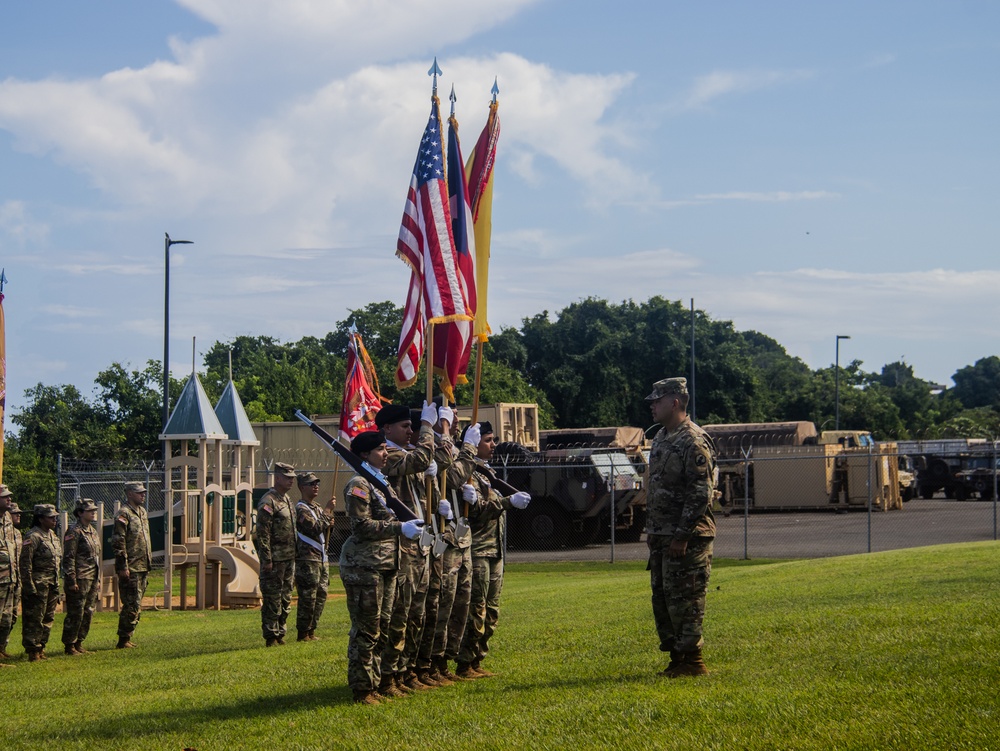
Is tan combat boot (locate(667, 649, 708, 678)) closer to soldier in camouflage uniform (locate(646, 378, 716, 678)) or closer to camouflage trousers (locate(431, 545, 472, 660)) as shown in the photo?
soldier in camouflage uniform (locate(646, 378, 716, 678))

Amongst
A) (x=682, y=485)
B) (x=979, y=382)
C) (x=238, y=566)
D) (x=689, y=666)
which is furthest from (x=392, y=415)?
(x=979, y=382)

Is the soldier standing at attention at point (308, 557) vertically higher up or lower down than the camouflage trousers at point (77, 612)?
higher up

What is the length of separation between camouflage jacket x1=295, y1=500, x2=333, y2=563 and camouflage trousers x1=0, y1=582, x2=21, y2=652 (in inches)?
128

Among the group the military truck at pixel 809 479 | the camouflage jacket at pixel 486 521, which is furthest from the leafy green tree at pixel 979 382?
the camouflage jacket at pixel 486 521

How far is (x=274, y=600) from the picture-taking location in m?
13.2

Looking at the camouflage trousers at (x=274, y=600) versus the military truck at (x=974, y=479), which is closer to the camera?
the camouflage trousers at (x=274, y=600)

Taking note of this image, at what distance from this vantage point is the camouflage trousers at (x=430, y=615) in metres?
8.68

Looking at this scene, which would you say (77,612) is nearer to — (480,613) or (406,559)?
(480,613)

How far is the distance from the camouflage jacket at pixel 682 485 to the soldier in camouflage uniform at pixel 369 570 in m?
1.77

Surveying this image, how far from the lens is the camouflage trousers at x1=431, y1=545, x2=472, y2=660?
8.73 m

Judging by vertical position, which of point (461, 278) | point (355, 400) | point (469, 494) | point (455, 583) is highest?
point (461, 278)

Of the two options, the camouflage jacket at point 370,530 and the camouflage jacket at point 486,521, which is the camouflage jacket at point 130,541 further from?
the camouflage jacket at point 370,530

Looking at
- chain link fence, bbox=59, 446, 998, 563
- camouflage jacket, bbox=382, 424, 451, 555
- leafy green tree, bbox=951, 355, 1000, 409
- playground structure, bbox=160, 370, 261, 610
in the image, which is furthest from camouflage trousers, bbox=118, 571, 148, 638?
leafy green tree, bbox=951, 355, 1000, 409

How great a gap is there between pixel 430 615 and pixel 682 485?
2.17 metres
